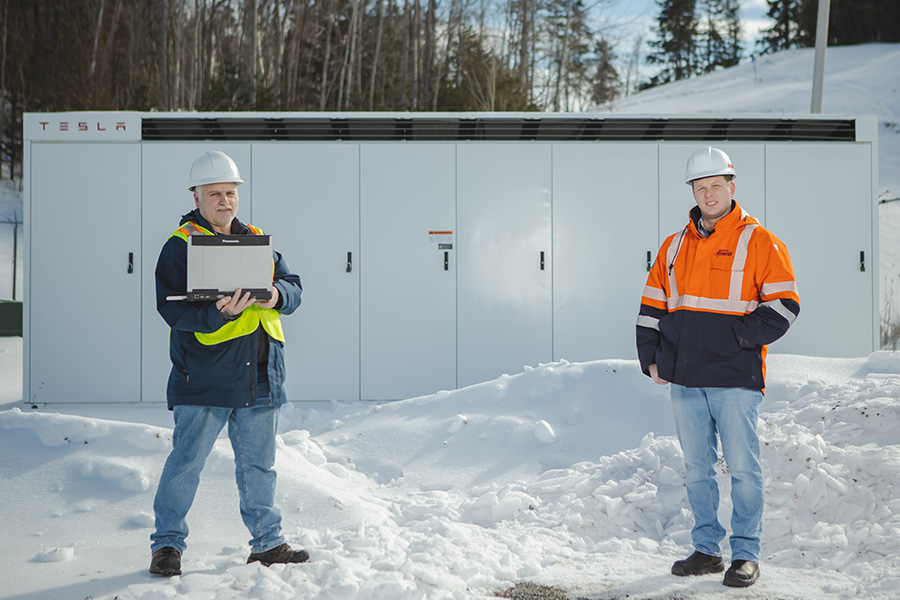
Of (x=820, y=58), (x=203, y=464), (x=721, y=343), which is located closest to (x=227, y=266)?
(x=203, y=464)

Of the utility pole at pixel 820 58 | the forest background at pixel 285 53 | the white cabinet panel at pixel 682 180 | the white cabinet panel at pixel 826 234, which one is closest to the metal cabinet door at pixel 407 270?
the white cabinet panel at pixel 682 180

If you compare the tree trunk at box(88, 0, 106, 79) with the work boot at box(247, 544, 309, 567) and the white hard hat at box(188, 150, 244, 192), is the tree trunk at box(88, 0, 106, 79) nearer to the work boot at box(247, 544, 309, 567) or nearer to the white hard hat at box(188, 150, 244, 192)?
the white hard hat at box(188, 150, 244, 192)

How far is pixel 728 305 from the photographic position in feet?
11.3

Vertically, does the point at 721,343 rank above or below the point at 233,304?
below

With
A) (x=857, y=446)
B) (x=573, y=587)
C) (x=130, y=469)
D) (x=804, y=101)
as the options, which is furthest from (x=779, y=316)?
(x=804, y=101)

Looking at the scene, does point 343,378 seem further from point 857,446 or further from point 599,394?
point 857,446

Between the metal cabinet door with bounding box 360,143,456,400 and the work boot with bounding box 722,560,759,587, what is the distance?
183 inches

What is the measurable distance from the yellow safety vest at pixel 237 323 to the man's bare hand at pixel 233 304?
9 centimetres

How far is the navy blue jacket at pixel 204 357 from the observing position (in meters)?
3.27

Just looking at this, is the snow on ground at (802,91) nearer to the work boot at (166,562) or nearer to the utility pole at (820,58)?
the utility pole at (820,58)

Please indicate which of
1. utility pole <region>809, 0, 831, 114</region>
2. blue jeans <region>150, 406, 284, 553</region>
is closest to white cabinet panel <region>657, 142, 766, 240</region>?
utility pole <region>809, 0, 831, 114</region>

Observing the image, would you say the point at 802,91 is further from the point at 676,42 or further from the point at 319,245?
the point at 319,245

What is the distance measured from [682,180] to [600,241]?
1.04 metres

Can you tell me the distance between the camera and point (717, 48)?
176ft
